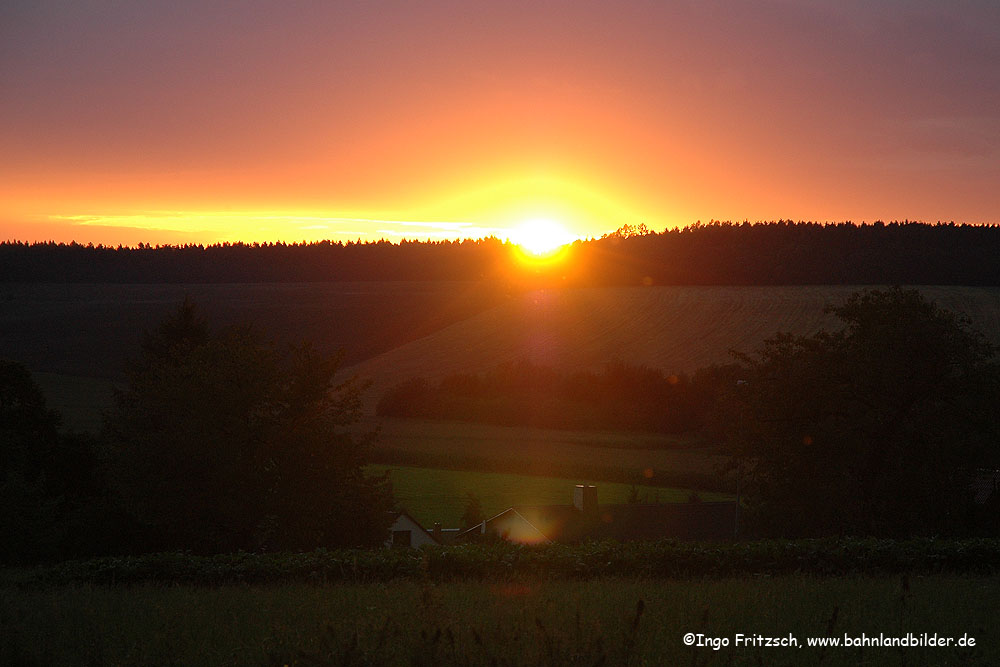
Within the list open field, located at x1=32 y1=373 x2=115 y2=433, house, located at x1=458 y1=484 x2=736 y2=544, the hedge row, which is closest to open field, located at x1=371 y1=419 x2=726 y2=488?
house, located at x1=458 y1=484 x2=736 y2=544

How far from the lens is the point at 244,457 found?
2369 centimetres

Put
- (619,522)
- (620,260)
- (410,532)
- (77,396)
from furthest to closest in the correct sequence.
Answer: (620,260), (77,396), (619,522), (410,532)

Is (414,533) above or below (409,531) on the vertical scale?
below

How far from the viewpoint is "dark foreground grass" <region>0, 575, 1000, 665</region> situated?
7414 mm

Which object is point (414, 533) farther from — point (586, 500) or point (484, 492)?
point (484, 492)

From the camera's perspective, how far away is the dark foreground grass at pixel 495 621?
7414 millimetres

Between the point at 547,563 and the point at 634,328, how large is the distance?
7705 centimetres

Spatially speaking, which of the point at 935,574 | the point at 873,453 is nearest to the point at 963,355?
the point at 873,453

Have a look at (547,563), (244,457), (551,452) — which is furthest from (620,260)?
(547,563)

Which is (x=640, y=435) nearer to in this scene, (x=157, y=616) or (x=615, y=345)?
(x=615, y=345)

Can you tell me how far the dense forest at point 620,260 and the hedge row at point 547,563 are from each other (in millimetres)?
77499

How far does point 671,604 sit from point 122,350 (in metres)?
84.0

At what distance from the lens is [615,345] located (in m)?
83.9

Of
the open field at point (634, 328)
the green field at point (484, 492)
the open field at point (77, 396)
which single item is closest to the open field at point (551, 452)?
the green field at point (484, 492)
